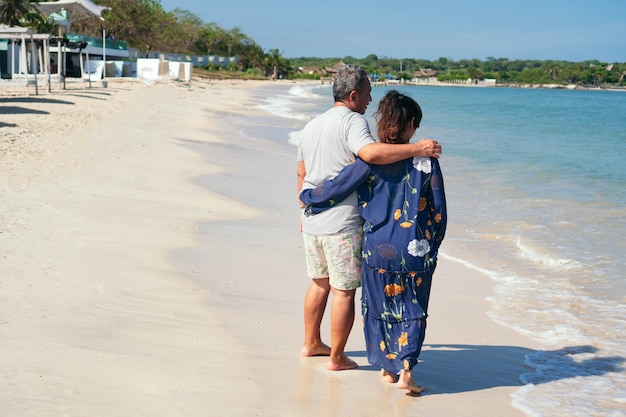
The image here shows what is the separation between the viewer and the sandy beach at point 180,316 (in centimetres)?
336

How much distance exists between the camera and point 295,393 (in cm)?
353

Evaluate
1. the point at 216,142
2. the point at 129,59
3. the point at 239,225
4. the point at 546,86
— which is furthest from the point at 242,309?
the point at 546,86

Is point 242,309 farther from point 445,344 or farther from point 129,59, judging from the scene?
point 129,59

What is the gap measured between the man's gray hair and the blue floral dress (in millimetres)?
395

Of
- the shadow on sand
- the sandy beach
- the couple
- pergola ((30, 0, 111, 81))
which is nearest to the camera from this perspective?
the sandy beach

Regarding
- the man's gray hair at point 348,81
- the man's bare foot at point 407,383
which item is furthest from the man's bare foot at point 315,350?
the man's gray hair at point 348,81

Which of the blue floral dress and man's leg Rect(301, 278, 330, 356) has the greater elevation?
the blue floral dress

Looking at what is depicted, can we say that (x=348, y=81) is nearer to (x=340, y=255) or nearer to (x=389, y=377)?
(x=340, y=255)

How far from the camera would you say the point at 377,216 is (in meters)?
3.56

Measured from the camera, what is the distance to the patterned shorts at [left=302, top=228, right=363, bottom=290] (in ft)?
12.1

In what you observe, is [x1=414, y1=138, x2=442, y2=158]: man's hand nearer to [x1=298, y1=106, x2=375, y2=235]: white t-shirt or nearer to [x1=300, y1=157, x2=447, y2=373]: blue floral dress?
[x1=300, y1=157, x2=447, y2=373]: blue floral dress

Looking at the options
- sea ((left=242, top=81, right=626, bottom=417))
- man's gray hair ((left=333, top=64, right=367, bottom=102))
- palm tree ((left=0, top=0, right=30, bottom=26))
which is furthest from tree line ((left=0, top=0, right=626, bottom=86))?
man's gray hair ((left=333, top=64, right=367, bottom=102))

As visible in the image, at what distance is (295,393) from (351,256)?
737 mm

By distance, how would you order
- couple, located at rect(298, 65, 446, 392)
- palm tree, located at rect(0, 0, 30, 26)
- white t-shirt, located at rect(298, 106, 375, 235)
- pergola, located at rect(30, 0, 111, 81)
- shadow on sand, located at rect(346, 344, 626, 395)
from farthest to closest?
palm tree, located at rect(0, 0, 30, 26)
pergola, located at rect(30, 0, 111, 81)
shadow on sand, located at rect(346, 344, 626, 395)
white t-shirt, located at rect(298, 106, 375, 235)
couple, located at rect(298, 65, 446, 392)
